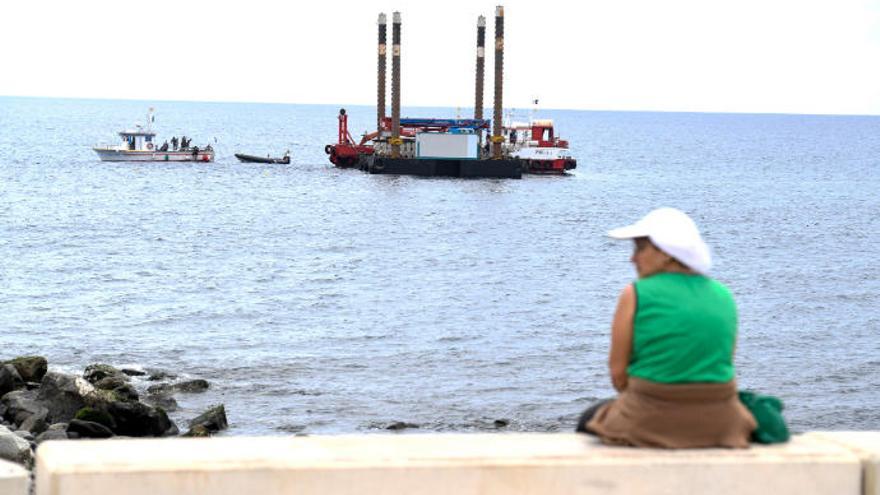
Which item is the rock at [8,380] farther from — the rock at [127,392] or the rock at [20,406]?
the rock at [127,392]

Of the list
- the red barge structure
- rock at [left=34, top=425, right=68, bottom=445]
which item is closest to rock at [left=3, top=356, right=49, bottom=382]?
rock at [left=34, top=425, right=68, bottom=445]

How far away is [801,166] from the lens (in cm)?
12519

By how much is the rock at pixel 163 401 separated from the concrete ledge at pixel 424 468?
16.1m

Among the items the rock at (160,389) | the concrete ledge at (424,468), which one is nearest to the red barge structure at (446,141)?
the rock at (160,389)

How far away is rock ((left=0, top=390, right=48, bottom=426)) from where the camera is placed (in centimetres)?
1823

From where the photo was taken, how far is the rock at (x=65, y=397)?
18422 millimetres

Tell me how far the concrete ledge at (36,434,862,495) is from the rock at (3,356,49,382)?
54.4ft

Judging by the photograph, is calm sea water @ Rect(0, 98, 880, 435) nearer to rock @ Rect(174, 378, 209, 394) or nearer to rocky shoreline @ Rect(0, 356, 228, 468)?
rock @ Rect(174, 378, 209, 394)

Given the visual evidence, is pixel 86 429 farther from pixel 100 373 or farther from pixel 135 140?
pixel 135 140

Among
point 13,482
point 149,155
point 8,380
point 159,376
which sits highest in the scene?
point 13,482

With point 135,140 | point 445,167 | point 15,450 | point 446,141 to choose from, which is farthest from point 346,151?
point 15,450

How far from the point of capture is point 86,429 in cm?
1738

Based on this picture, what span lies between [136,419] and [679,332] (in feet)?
44.1

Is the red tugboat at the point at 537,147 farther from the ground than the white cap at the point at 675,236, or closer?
closer
